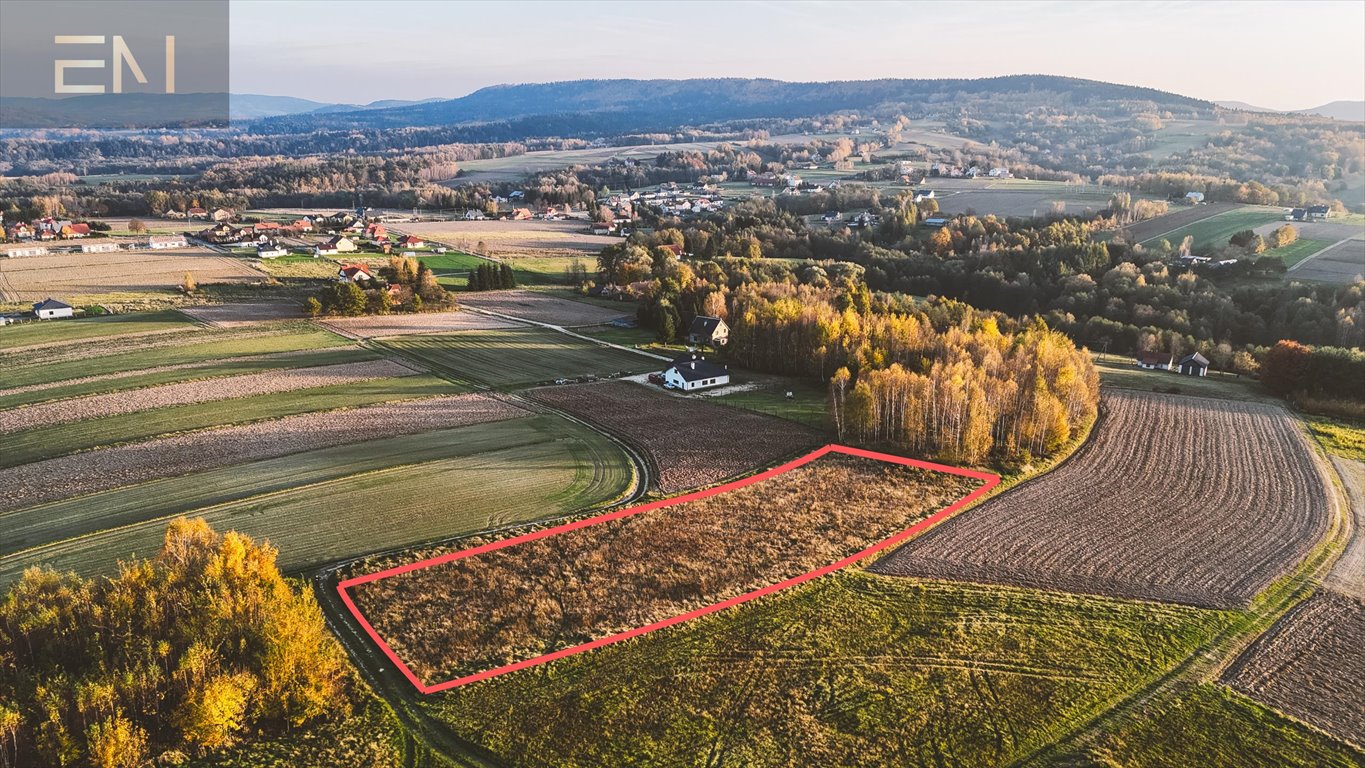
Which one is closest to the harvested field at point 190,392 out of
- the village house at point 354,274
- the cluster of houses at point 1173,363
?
the village house at point 354,274

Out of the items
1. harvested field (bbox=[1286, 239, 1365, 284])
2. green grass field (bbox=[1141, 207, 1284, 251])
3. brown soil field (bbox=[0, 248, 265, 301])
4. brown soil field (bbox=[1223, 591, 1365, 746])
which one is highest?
green grass field (bbox=[1141, 207, 1284, 251])

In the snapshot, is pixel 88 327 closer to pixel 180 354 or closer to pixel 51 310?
pixel 51 310

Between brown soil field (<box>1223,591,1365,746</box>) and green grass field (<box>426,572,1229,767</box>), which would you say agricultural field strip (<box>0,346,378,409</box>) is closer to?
green grass field (<box>426,572,1229,767</box>)

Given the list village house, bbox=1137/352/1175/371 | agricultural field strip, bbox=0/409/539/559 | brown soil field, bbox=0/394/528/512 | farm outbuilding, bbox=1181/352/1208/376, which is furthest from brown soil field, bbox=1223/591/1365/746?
village house, bbox=1137/352/1175/371

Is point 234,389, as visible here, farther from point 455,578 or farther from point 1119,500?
point 1119,500

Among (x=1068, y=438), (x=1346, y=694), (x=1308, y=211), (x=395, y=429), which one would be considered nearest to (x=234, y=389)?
(x=395, y=429)

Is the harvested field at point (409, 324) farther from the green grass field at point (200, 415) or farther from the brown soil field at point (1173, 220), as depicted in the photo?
the brown soil field at point (1173, 220)
